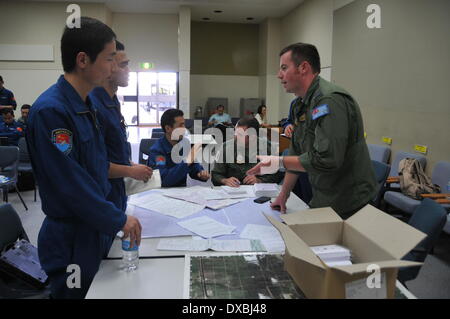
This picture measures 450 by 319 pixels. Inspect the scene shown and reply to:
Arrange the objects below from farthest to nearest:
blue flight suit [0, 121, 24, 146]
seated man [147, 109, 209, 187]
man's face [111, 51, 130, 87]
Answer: blue flight suit [0, 121, 24, 146], seated man [147, 109, 209, 187], man's face [111, 51, 130, 87]

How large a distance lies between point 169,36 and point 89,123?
9963 mm

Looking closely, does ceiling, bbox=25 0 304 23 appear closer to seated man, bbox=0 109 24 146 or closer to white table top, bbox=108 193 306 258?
seated man, bbox=0 109 24 146

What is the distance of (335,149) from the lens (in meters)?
1.69

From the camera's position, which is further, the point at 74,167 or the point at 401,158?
Result: the point at 401,158

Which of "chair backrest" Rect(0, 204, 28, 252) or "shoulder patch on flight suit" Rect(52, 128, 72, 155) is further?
"chair backrest" Rect(0, 204, 28, 252)

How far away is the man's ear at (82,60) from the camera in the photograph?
4.26ft

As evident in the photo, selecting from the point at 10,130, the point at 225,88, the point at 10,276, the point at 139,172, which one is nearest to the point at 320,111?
the point at 139,172

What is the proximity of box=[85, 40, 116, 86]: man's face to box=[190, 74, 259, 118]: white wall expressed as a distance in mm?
10273

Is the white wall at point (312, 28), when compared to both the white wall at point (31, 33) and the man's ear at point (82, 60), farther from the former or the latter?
the man's ear at point (82, 60)

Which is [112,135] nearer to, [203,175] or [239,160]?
[203,175]

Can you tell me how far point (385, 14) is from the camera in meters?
5.27

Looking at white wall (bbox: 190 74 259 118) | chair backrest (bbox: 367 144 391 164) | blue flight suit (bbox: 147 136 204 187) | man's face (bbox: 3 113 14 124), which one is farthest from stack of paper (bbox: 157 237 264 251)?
white wall (bbox: 190 74 259 118)

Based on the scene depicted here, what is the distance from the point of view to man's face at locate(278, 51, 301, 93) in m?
1.98

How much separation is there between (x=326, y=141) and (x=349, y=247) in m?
0.52
